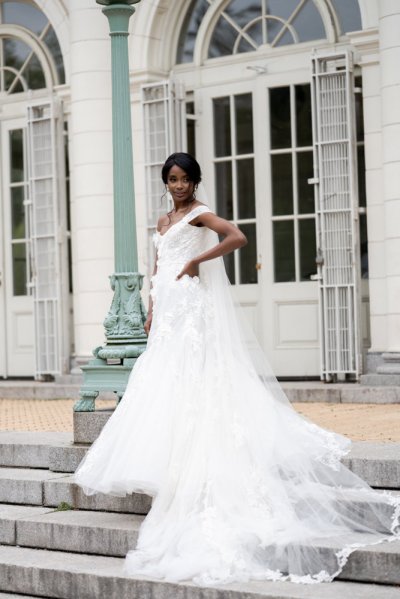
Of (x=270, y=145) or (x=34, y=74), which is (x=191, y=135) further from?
(x=34, y=74)

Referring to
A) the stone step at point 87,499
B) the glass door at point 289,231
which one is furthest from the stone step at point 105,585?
the glass door at point 289,231

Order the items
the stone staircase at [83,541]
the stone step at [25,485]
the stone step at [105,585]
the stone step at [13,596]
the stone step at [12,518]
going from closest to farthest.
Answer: the stone step at [105,585] < the stone staircase at [83,541] < the stone step at [13,596] < the stone step at [12,518] < the stone step at [25,485]

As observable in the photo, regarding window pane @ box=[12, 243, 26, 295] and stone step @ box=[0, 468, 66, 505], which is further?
window pane @ box=[12, 243, 26, 295]

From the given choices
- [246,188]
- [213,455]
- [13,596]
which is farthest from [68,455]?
[246,188]

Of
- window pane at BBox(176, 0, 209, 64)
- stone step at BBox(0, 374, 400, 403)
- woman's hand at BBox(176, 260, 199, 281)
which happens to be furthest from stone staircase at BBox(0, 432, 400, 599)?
window pane at BBox(176, 0, 209, 64)

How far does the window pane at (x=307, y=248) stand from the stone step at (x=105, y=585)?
199 inches

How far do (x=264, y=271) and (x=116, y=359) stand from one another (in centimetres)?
420

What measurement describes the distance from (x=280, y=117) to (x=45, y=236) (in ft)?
9.12

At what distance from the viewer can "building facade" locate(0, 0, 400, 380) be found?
10266mm

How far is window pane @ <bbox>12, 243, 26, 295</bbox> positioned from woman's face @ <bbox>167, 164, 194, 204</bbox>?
22.1 feet

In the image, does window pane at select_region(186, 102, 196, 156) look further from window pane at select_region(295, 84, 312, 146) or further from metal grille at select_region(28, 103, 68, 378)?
metal grille at select_region(28, 103, 68, 378)

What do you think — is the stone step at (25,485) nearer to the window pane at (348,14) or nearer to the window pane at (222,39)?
the window pane at (348,14)

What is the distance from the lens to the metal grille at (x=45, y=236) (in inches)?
476

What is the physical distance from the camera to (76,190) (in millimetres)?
11727
